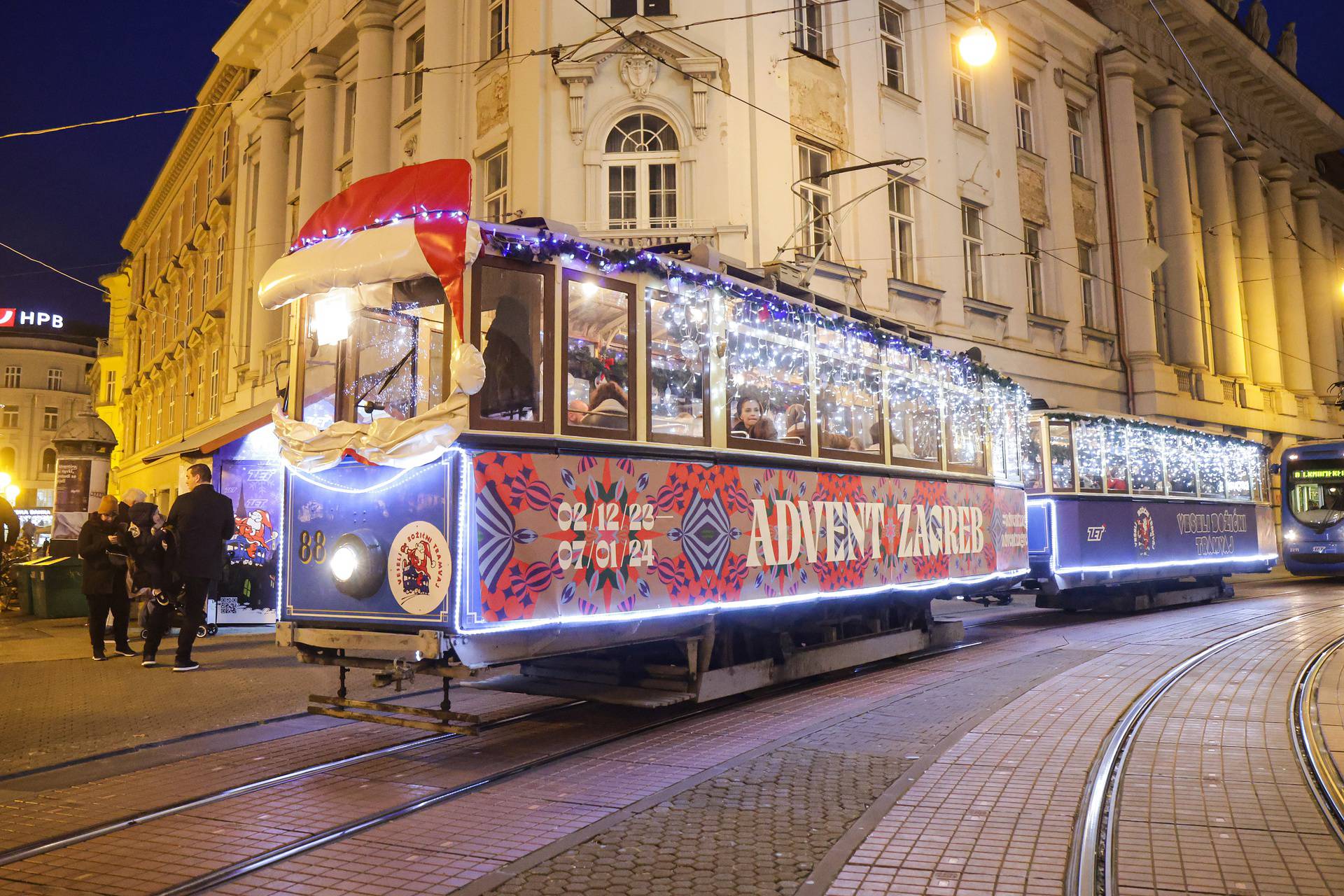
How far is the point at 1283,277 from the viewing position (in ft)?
116

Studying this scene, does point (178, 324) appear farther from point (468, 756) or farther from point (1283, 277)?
point (1283, 277)

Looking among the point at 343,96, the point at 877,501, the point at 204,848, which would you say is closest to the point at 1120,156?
the point at 343,96

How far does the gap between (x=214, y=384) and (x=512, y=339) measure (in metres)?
23.4

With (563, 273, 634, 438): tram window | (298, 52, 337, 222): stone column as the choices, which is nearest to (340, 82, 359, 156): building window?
(298, 52, 337, 222): stone column

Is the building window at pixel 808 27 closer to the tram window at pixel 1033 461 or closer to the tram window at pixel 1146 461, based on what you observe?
the tram window at pixel 1033 461

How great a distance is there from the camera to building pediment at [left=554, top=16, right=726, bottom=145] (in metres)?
16.5

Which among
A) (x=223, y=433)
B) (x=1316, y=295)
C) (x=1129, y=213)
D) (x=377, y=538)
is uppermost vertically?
(x=1316, y=295)

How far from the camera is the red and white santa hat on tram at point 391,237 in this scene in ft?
19.6

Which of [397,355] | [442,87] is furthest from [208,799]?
[442,87]

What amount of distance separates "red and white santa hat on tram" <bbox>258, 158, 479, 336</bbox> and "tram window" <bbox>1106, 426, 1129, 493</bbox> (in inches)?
494

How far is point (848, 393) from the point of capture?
363 inches

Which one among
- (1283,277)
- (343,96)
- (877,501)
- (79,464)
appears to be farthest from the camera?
(1283,277)

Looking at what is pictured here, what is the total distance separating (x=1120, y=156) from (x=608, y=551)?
25126mm

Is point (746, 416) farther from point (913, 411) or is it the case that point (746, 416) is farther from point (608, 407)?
point (913, 411)
